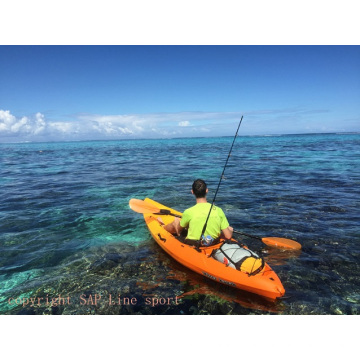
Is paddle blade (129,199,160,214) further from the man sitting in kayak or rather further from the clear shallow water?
the man sitting in kayak

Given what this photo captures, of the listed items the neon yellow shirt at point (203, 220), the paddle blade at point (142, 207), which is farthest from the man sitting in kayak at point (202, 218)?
the paddle blade at point (142, 207)

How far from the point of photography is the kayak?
464 centimetres

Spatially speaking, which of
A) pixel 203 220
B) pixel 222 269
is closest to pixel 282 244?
pixel 222 269

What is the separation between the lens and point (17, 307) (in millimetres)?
4988

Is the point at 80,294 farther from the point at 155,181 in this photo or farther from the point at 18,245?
the point at 155,181

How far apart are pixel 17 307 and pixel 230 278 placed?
14.6ft

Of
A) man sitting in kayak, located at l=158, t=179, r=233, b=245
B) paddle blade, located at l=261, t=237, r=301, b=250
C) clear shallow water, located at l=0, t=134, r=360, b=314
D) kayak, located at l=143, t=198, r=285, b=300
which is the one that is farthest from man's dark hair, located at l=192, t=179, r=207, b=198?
paddle blade, located at l=261, t=237, r=301, b=250

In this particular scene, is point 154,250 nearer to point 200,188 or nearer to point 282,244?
point 200,188

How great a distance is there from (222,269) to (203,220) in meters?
1.11

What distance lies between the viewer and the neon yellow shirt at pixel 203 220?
5441 millimetres

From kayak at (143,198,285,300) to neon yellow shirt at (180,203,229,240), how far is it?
0.32 metres

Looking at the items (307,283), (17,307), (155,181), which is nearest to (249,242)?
(307,283)

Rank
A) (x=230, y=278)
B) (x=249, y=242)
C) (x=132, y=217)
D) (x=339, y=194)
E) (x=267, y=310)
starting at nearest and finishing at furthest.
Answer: (x=267, y=310) → (x=230, y=278) → (x=249, y=242) → (x=132, y=217) → (x=339, y=194)

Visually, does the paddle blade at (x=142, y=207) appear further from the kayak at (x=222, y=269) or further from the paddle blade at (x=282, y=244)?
the paddle blade at (x=282, y=244)
